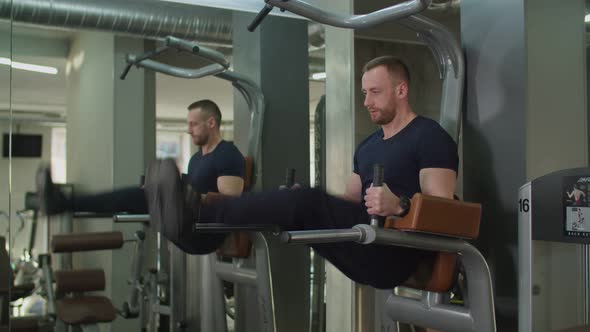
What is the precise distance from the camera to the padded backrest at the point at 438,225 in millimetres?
1566

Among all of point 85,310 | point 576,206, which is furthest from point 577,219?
point 85,310

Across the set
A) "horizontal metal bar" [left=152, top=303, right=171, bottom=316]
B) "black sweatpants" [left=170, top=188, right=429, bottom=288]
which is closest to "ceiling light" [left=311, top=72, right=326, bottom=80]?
"black sweatpants" [left=170, top=188, right=429, bottom=288]

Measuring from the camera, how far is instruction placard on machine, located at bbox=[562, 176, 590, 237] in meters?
1.63

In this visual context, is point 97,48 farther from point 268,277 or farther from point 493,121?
point 493,121

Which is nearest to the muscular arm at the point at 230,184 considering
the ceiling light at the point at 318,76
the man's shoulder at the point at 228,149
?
the man's shoulder at the point at 228,149

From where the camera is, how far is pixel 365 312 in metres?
2.62

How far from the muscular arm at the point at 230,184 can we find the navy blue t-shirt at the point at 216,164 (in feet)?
0.06

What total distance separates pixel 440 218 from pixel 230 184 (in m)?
1.40

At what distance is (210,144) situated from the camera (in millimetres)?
2932

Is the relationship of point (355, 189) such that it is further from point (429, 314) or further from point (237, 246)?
point (237, 246)

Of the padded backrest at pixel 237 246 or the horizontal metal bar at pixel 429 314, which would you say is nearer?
the horizontal metal bar at pixel 429 314

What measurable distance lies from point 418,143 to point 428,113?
58cm

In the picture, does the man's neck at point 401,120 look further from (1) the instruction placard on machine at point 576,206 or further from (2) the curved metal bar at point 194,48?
(2) the curved metal bar at point 194,48

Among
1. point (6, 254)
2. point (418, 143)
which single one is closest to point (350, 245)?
point (418, 143)
